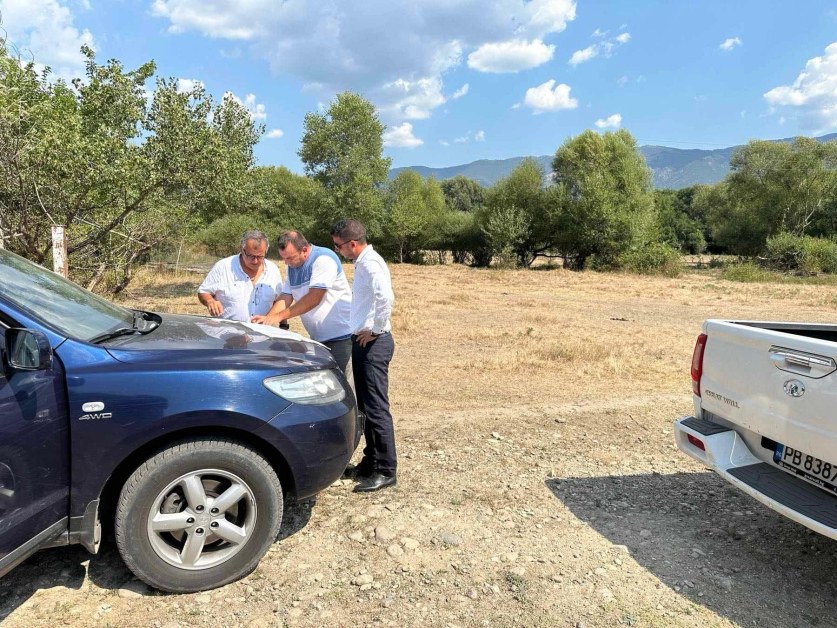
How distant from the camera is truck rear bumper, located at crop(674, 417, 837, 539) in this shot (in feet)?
8.35

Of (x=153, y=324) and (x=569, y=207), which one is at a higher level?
(x=569, y=207)

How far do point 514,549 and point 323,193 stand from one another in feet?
128

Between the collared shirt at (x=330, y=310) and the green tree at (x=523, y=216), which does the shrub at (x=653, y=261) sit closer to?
the green tree at (x=523, y=216)

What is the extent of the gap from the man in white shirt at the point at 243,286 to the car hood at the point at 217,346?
0.97 m

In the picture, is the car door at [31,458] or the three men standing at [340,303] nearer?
the car door at [31,458]

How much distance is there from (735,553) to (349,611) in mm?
2272

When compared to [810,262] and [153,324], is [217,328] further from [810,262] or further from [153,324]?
[810,262]

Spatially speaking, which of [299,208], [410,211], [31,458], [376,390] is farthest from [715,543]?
[299,208]

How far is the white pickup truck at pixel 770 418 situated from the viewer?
2.54 meters

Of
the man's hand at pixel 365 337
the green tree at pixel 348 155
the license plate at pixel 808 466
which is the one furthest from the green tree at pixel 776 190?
the man's hand at pixel 365 337

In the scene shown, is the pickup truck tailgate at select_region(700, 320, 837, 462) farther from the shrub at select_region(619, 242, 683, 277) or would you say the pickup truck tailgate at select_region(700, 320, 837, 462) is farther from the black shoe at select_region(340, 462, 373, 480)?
the shrub at select_region(619, 242, 683, 277)

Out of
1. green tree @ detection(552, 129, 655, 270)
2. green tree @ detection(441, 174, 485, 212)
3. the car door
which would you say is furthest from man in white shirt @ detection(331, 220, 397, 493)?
green tree @ detection(441, 174, 485, 212)

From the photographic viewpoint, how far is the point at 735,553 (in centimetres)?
317

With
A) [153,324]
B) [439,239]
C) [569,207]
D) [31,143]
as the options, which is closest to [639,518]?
[153,324]
